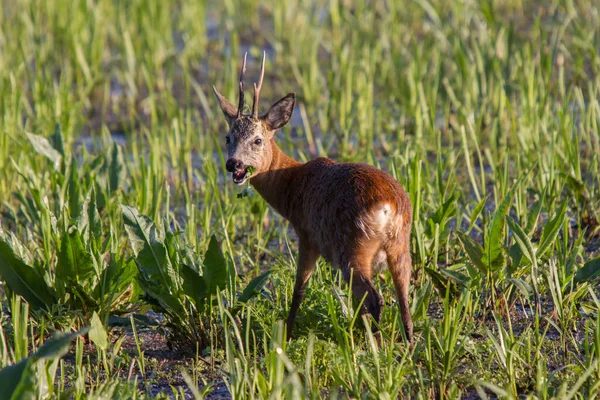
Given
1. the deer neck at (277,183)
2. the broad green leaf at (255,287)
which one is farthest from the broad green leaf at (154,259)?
the deer neck at (277,183)

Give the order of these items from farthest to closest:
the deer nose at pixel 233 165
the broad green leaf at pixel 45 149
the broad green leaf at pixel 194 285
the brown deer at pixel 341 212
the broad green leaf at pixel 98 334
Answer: the broad green leaf at pixel 45 149 < the deer nose at pixel 233 165 < the broad green leaf at pixel 194 285 < the brown deer at pixel 341 212 < the broad green leaf at pixel 98 334

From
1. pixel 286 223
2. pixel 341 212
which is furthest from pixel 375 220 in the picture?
pixel 286 223

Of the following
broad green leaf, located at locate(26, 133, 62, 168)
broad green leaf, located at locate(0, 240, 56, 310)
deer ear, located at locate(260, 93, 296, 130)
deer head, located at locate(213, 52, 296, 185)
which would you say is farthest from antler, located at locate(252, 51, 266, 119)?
broad green leaf, located at locate(26, 133, 62, 168)

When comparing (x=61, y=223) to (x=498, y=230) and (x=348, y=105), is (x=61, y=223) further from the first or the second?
(x=348, y=105)

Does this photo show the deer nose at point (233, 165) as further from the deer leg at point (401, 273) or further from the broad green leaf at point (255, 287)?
the deer leg at point (401, 273)

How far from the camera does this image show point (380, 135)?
296 inches

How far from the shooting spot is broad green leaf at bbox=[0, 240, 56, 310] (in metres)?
4.31

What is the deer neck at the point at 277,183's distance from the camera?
4.81 metres

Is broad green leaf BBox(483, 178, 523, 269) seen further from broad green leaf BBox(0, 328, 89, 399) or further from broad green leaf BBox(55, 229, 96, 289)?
broad green leaf BBox(0, 328, 89, 399)

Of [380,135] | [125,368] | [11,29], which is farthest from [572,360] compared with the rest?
[11,29]

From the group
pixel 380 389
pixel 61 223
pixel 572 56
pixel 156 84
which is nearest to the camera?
pixel 380 389

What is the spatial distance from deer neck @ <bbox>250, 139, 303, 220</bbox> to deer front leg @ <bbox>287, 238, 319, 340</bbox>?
36cm

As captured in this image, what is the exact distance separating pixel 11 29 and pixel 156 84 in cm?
163

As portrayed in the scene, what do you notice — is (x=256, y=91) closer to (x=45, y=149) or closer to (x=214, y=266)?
(x=214, y=266)
